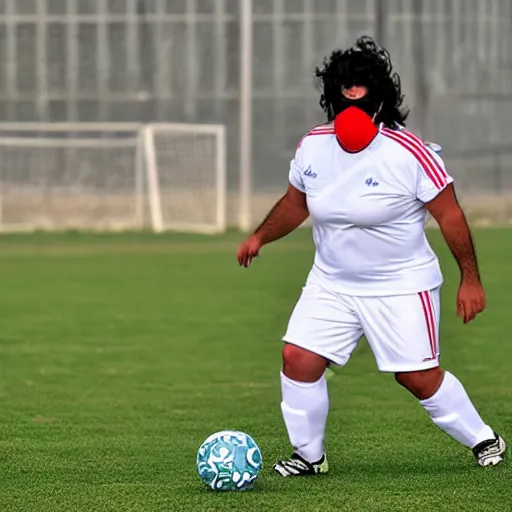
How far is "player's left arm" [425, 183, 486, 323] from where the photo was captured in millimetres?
6801

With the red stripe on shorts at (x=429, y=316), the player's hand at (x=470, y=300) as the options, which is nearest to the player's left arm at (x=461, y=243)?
the player's hand at (x=470, y=300)

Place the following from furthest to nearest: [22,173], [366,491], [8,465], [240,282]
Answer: [22,173]
[240,282]
[8,465]
[366,491]

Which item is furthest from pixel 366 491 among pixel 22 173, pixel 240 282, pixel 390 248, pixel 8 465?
pixel 22 173

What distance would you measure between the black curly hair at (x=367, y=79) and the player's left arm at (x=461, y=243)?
398 mm

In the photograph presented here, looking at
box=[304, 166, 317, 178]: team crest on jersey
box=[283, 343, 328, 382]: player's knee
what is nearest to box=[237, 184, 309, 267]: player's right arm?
box=[304, 166, 317, 178]: team crest on jersey

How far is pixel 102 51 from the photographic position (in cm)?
2608

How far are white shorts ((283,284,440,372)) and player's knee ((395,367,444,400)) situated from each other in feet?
0.15

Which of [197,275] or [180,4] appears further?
[180,4]

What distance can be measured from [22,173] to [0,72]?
1.98 metres

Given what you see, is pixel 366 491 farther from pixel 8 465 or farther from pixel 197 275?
pixel 197 275

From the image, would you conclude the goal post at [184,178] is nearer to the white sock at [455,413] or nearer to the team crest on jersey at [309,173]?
the white sock at [455,413]

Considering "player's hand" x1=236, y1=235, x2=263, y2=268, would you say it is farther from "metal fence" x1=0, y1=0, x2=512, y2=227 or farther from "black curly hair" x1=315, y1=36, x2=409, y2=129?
"metal fence" x1=0, y1=0, x2=512, y2=227

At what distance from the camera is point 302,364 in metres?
6.97

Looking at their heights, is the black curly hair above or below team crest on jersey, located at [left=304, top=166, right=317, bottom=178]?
above
